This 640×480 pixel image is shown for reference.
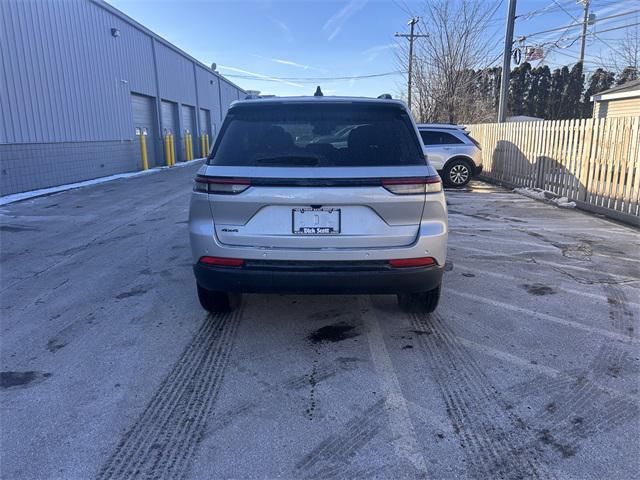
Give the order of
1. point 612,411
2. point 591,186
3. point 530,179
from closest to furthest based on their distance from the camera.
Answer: point 612,411
point 591,186
point 530,179

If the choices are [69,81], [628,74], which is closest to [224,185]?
[69,81]

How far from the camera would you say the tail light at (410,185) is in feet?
10.5

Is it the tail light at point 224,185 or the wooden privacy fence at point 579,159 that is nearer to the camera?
the tail light at point 224,185

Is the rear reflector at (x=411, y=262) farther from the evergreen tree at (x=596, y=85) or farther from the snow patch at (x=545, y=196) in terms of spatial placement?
the evergreen tree at (x=596, y=85)

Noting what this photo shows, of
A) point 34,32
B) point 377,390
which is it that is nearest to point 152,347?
point 377,390

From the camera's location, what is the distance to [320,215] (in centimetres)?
321

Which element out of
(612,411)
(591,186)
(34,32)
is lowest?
(612,411)

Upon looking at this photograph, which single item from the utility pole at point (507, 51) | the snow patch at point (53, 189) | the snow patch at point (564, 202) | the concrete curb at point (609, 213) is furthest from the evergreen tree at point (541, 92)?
the snow patch at point (53, 189)

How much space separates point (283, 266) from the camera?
10.7 ft

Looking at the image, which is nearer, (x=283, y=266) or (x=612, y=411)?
(x=612, y=411)

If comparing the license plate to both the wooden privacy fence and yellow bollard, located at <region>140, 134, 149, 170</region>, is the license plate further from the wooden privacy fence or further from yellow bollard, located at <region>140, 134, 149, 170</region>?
yellow bollard, located at <region>140, 134, 149, 170</region>

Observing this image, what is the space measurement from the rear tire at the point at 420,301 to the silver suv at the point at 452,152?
10.00m

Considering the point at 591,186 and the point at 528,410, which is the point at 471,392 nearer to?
the point at 528,410

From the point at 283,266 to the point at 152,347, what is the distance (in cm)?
123
